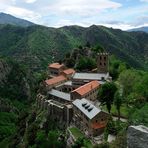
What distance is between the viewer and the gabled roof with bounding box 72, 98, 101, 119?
7534 cm

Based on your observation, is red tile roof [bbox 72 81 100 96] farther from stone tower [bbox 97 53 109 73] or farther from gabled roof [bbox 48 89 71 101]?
stone tower [bbox 97 53 109 73]

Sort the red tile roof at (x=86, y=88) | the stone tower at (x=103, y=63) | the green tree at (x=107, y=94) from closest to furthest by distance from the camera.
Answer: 1. the green tree at (x=107, y=94)
2. the red tile roof at (x=86, y=88)
3. the stone tower at (x=103, y=63)

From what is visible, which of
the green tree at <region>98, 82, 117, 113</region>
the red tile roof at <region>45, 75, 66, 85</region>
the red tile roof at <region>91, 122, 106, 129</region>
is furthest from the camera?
the red tile roof at <region>45, 75, 66, 85</region>

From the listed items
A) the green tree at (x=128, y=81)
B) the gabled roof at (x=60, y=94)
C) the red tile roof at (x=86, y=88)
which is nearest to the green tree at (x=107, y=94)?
the green tree at (x=128, y=81)

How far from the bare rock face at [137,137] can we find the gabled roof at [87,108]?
48.6m

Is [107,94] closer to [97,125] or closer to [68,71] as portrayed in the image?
[97,125]

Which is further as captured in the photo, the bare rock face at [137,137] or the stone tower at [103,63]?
the stone tower at [103,63]

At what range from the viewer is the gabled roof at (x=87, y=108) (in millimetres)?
75338

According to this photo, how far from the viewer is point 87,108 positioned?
8006cm

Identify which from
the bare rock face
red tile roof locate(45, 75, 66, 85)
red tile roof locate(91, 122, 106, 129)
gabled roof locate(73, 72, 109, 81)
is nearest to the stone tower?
gabled roof locate(73, 72, 109, 81)

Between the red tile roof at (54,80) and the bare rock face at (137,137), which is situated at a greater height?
the bare rock face at (137,137)

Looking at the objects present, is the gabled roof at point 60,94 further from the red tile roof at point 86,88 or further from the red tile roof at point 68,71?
the red tile roof at point 68,71

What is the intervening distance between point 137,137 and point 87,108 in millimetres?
55031

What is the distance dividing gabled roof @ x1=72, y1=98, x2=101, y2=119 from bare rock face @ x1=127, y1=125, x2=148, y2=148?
159ft
